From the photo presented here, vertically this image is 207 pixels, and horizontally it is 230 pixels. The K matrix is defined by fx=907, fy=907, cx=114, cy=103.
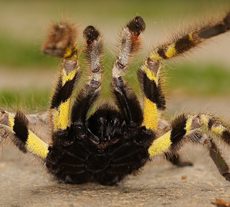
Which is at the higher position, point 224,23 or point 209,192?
point 224,23

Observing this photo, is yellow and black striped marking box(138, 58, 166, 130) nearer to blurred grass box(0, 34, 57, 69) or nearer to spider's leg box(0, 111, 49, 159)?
spider's leg box(0, 111, 49, 159)

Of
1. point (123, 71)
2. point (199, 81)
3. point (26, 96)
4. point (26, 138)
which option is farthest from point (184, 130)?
point (199, 81)

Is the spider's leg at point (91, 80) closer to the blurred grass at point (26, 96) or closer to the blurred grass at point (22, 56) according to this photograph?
the blurred grass at point (26, 96)

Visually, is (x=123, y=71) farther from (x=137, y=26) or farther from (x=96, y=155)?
(x=96, y=155)

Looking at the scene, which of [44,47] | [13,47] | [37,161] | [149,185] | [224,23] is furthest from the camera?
[13,47]

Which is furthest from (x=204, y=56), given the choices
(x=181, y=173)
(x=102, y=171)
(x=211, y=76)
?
(x=102, y=171)

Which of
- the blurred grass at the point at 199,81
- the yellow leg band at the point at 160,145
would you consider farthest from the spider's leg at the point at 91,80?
the blurred grass at the point at 199,81

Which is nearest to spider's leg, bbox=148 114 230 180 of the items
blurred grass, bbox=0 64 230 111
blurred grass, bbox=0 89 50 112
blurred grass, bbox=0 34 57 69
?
blurred grass, bbox=0 89 50 112

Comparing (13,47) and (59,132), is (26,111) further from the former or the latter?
(13,47)
